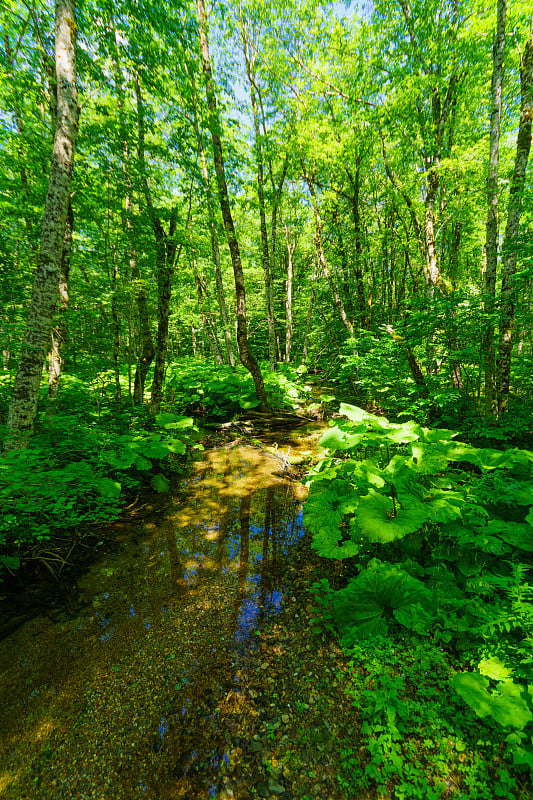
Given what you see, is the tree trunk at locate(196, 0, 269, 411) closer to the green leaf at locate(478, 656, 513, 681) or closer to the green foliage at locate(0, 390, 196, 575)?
the green foliage at locate(0, 390, 196, 575)

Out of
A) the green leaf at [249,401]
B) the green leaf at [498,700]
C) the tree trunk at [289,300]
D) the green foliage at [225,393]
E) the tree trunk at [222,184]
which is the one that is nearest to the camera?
the green leaf at [498,700]

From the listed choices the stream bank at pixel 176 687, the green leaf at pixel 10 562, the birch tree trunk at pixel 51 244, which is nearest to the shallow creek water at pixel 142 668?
the stream bank at pixel 176 687

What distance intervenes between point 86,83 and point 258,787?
1158 centimetres

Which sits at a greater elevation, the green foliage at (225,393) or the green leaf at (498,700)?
the green foliage at (225,393)

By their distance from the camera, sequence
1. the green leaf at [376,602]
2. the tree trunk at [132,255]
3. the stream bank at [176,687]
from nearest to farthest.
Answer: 1. the stream bank at [176,687]
2. the green leaf at [376,602]
3. the tree trunk at [132,255]

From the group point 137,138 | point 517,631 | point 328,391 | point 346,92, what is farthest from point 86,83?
point 328,391

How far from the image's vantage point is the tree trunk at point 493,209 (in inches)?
223

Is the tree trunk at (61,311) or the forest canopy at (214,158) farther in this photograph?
the tree trunk at (61,311)

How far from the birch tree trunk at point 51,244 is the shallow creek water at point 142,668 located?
236 cm

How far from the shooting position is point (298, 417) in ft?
31.7

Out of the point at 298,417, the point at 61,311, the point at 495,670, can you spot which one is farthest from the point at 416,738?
the point at 61,311

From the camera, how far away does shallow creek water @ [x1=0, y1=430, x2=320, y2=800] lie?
5.82ft

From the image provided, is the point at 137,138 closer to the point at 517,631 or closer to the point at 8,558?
the point at 8,558

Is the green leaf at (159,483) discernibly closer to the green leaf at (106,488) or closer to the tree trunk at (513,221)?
the green leaf at (106,488)
